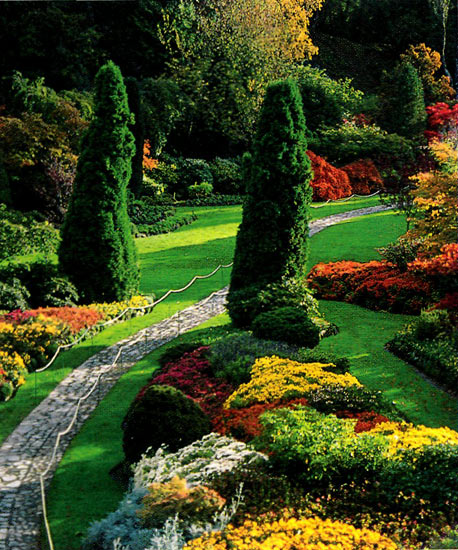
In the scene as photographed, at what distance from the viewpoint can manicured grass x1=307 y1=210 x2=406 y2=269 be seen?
2317 cm

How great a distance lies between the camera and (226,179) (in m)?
36.2

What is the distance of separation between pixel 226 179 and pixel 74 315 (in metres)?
21.6

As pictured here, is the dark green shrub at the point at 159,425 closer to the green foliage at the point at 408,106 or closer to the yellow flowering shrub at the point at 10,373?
the yellow flowering shrub at the point at 10,373

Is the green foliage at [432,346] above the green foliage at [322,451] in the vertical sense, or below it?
below

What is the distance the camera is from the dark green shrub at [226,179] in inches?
1417

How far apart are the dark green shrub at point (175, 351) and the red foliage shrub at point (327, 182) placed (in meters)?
20.1

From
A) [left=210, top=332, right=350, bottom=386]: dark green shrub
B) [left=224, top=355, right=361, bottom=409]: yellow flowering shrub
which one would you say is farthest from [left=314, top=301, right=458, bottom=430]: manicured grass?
[left=224, top=355, right=361, bottom=409]: yellow flowering shrub

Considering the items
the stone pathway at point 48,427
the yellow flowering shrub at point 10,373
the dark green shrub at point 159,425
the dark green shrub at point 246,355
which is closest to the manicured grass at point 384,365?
the dark green shrub at point 246,355

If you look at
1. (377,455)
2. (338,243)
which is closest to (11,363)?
(377,455)

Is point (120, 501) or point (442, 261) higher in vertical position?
point (442, 261)

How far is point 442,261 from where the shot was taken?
1233 centimetres

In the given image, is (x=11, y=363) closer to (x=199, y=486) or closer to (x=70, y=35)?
(x=199, y=486)

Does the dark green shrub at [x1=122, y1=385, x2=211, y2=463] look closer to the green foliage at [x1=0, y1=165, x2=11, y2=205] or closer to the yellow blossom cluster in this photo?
the yellow blossom cluster

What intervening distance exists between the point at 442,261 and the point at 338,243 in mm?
12641
